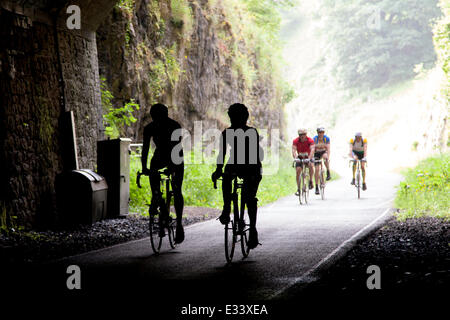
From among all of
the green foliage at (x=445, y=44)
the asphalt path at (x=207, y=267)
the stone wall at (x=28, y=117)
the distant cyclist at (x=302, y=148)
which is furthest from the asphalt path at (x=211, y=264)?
the green foliage at (x=445, y=44)

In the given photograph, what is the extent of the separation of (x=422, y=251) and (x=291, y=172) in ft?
72.6

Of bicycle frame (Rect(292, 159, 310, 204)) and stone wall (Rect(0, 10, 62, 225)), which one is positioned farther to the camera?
bicycle frame (Rect(292, 159, 310, 204))

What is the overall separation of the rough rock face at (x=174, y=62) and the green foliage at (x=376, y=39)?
32.2 metres

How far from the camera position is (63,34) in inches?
539

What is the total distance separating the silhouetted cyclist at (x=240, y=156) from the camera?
831cm

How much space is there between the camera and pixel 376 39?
6331 cm

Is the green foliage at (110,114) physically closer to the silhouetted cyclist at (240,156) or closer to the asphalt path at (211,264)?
the asphalt path at (211,264)

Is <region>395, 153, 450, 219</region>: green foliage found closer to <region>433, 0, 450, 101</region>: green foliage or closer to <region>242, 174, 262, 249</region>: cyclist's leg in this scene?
<region>242, 174, 262, 249</region>: cyclist's leg

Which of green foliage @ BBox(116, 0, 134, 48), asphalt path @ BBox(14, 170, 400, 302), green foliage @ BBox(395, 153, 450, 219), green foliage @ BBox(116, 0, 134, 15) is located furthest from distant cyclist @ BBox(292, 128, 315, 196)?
green foliage @ BBox(116, 0, 134, 15)

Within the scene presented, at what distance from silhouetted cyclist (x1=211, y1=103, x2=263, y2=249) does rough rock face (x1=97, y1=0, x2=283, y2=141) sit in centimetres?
1121

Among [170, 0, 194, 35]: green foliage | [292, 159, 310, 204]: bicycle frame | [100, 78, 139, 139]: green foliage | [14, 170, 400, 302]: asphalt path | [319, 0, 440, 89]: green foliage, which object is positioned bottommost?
[14, 170, 400, 302]: asphalt path

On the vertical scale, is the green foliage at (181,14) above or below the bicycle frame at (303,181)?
above

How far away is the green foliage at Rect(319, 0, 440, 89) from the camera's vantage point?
202 feet
